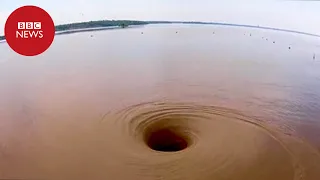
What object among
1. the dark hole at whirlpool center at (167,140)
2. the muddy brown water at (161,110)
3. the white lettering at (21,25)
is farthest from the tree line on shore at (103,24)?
the dark hole at whirlpool center at (167,140)

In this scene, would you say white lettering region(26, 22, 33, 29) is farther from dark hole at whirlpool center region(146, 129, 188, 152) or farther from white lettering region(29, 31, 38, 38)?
dark hole at whirlpool center region(146, 129, 188, 152)

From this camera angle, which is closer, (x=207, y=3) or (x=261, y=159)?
(x=261, y=159)

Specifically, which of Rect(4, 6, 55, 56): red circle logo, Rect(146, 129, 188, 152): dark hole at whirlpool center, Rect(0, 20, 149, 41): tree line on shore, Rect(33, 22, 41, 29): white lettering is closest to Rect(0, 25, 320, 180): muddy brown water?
Rect(146, 129, 188, 152): dark hole at whirlpool center

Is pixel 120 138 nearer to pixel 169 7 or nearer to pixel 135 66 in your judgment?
pixel 135 66

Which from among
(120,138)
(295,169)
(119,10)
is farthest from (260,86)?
(119,10)

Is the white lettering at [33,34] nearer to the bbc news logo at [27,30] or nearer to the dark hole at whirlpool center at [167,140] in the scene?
the bbc news logo at [27,30]
